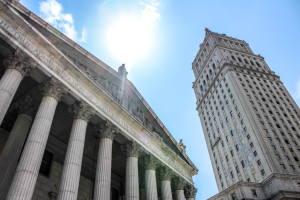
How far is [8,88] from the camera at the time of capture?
47.3 ft

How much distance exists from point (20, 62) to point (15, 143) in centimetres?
552

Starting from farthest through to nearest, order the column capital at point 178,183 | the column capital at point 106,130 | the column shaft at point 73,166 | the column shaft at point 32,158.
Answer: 1. the column capital at point 178,183
2. the column capital at point 106,130
3. the column shaft at point 73,166
4. the column shaft at point 32,158

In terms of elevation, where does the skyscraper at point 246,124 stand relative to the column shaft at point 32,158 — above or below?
above

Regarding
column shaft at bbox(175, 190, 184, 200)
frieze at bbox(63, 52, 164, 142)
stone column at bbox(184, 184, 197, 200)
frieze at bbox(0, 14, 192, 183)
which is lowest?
column shaft at bbox(175, 190, 184, 200)

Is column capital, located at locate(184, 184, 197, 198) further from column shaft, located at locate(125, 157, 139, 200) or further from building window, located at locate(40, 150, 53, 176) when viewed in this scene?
building window, located at locate(40, 150, 53, 176)

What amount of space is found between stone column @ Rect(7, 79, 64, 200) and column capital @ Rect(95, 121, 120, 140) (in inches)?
172

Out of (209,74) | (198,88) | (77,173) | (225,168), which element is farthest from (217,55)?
(77,173)

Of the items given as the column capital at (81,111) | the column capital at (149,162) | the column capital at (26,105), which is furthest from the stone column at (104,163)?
the column capital at (26,105)

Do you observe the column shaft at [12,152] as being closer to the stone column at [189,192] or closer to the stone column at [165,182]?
the stone column at [165,182]

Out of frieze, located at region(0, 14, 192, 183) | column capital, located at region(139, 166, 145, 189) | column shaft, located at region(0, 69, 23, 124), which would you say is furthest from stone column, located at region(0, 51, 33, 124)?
column capital, located at region(139, 166, 145, 189)

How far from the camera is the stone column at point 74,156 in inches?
572

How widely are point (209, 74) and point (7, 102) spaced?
262 ft

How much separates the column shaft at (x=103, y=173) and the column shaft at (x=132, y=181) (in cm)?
278

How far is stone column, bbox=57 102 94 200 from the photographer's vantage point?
14.5 m
